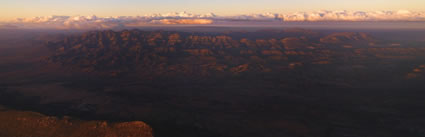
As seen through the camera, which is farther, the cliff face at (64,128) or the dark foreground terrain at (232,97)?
the dark foreground terrain at (232,97)

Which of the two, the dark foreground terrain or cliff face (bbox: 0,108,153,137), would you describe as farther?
the dark foreground terrain

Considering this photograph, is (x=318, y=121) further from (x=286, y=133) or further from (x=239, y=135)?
(x=239, y=135)

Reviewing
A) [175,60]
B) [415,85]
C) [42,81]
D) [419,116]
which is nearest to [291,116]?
[419,116]

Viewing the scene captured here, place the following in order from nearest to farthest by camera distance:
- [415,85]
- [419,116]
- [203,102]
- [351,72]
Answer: [419,116], [203,102], [415,85], [351,72]

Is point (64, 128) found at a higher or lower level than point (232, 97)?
higher

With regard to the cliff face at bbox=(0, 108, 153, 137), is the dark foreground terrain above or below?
below

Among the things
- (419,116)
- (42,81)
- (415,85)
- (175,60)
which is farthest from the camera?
(175,60)

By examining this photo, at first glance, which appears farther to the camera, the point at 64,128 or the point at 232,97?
the point at 232,97

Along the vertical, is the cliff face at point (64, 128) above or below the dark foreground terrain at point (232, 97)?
above
